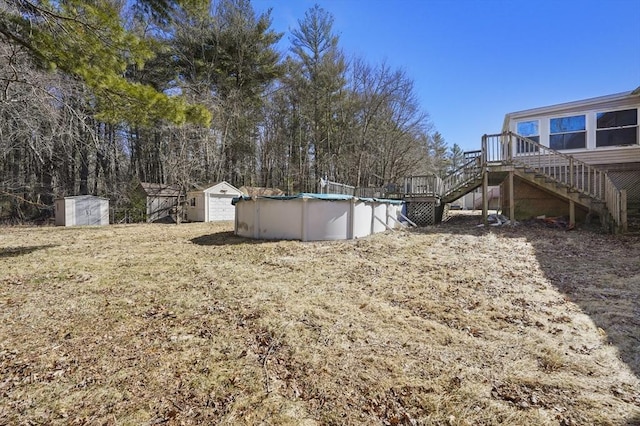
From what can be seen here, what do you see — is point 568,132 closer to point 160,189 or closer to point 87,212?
point 160,189

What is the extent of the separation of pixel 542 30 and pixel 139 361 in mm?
14636

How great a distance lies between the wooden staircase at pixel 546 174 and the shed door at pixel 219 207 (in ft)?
35.8

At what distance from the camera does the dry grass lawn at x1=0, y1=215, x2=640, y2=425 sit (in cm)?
192

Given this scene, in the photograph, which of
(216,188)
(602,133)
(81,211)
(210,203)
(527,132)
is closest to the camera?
(602,133)

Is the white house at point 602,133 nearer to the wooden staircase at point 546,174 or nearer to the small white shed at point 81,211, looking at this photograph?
the wooden staircase at point 546,174

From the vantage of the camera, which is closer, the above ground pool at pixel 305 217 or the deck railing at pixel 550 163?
the above ground pool at pixel 305 217

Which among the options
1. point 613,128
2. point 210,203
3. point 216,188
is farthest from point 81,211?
point 613,128

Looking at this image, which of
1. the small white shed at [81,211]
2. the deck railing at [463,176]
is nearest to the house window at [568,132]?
the deck railing at [463,176]

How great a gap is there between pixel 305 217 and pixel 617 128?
1074 cm

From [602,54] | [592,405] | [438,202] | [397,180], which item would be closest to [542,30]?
[602,54]

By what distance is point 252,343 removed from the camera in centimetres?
277

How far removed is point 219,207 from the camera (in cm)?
1659

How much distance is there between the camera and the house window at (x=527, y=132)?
11.0 metres

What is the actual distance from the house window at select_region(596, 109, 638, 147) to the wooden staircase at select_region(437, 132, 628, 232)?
1.34 metres
